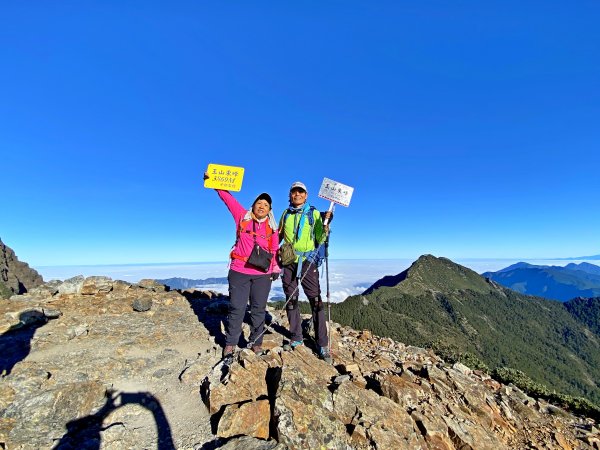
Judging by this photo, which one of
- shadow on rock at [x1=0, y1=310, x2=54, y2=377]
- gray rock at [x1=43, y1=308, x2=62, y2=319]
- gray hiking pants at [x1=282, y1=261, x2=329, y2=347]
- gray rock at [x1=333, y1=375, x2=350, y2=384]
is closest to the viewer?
gray rock at [x1=333, y1=375, x2=350, y2=384]

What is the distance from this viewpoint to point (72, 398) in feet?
21.6

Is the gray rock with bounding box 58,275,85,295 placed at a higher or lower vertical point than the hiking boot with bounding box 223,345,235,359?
higher

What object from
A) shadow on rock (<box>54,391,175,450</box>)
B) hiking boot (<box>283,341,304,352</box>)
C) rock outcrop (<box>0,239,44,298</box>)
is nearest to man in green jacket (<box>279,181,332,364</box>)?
hiking boot (<box>283,341,304,352</box>)

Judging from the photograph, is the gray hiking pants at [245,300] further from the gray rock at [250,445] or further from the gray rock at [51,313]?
the gray rock at [51,313]

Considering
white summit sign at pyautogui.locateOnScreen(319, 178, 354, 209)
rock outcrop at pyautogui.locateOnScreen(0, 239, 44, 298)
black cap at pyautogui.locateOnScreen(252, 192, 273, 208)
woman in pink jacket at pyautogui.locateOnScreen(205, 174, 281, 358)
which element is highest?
white summit sign at pyautogui.locateOnScreen(319, 178, 354, 209)

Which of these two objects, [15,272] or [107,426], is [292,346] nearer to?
[107,426]

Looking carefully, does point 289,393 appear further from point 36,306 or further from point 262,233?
point 36,306

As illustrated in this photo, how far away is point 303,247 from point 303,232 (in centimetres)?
41

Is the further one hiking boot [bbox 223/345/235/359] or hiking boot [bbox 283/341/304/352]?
hiking boot [bbox 283/341/304/352]

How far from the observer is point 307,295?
893cm

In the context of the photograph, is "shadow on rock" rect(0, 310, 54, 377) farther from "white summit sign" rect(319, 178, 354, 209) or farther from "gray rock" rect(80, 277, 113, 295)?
"white summit sign" rect(319, 178, 354, 209)

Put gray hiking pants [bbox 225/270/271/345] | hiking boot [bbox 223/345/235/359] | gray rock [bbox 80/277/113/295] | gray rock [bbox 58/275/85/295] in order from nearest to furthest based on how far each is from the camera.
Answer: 1. gray hiking pants [bbox 225/270/271/345]
2. hiking boot [bbox 223/345/235/359]
3. gray rock [bbox 58/275/85/295]
4. gray rock [bbox 80/277/113/295]

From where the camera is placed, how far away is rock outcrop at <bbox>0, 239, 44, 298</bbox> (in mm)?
133400

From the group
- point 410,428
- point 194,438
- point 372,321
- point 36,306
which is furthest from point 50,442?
point 372,321
